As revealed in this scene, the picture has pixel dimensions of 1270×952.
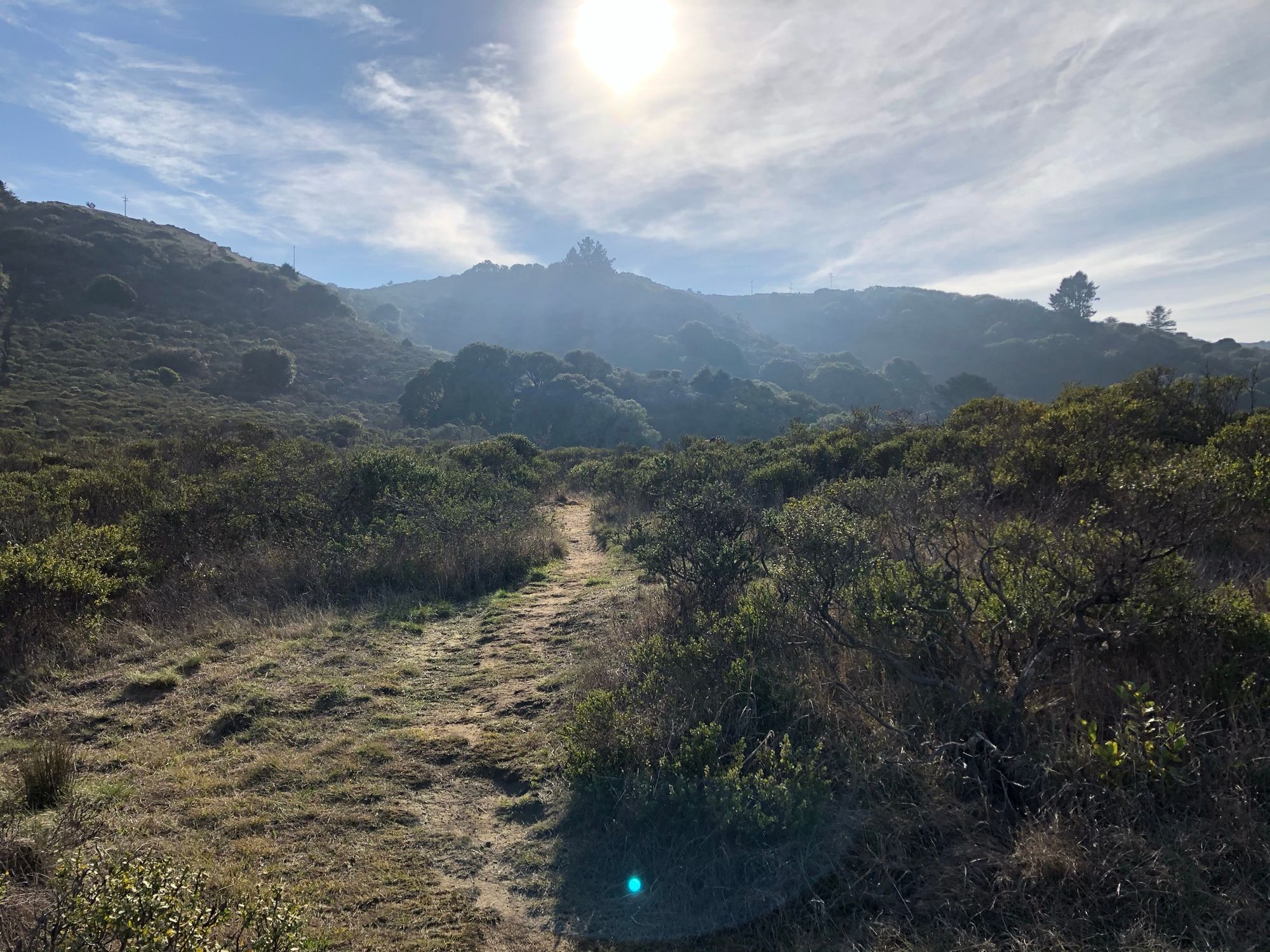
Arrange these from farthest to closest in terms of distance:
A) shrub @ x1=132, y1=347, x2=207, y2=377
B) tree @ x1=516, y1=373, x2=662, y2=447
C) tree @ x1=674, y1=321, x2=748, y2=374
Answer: tree @ x1=674, y1=321, x2=748, y2=374, tree @ x1=516, y1=373, x2=662, y2=447, shrub @ x1=132, y1=347, x2=207, y2=377

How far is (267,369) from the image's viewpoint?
39469 mm

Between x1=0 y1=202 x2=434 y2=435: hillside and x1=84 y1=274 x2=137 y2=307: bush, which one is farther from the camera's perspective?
x1=84 y1=274 x2=137 y2=307: bush

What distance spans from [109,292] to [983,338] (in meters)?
93.8

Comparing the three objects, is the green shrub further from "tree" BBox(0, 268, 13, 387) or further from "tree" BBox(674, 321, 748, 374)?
"tree" BBox(674, 321, 748, 374)

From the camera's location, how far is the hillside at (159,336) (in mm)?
26203

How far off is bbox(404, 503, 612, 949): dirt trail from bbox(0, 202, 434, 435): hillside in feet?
70.6

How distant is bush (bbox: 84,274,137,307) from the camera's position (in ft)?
130

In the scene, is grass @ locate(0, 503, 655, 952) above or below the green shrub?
below

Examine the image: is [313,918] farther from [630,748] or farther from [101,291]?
[101,291]

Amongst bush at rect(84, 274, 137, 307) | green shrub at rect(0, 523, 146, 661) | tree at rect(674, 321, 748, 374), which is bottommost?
green shrub at rect(0, 523, 146, 661)

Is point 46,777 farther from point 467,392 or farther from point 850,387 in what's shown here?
point 850,387

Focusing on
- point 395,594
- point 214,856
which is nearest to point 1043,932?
point 214,856

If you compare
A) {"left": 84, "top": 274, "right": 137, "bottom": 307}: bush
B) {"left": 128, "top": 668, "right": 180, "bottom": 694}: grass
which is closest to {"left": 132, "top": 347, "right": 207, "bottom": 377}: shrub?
{"left": 84, "top": 274, "right": 137, "bottom": 307}: bush

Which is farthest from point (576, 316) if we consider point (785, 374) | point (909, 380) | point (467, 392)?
point (467, 392)
